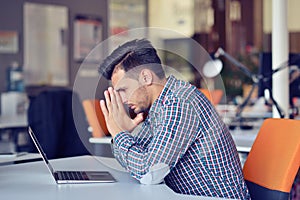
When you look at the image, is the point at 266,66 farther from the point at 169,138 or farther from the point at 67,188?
the point at 67,188

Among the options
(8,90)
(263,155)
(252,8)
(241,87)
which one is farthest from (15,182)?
(252,8)

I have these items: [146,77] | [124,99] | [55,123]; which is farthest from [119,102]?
[55,123]

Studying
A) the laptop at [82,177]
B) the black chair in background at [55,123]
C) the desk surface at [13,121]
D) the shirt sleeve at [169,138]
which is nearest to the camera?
the shirt sleeve at [169,138]

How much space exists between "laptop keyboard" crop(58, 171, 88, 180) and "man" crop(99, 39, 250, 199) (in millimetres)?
145

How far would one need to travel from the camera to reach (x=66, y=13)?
6539 millimetres

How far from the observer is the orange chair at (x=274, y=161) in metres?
1.78

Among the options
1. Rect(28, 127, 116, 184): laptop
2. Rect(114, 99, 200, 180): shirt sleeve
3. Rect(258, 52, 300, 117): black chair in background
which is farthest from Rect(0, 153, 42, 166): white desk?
Rect(258, 52, 300, 117): black chair in background

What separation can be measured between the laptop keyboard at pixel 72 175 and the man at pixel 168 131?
145mm

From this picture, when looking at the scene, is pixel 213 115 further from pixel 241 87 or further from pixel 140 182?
pixel 241 87

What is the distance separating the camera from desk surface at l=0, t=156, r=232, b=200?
1.58m

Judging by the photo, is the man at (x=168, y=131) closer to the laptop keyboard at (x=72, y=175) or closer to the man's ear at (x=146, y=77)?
the man's ear at (x=146, y=77)

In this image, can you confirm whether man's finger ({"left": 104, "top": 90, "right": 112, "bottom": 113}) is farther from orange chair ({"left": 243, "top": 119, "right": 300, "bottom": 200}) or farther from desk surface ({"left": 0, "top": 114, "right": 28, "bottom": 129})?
desk surface ({"left": 0, "top": 114, "right": 28, "bottom": 129})

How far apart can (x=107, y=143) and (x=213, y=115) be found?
71.0 inches

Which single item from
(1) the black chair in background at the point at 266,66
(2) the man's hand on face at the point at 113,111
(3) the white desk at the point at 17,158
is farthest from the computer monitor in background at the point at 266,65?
(2) the man's hand on face at the point at 113,111
